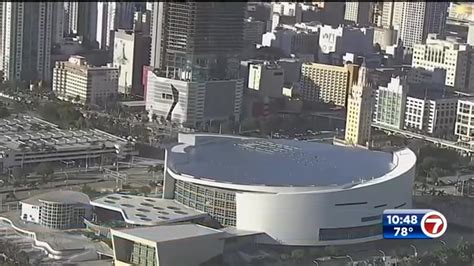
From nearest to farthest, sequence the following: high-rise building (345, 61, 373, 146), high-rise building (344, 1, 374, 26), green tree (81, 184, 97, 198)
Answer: green tree (81, 184, 97, 198), high-rise building (345, 61, 373, 146), high-rise building (344, 1, 374, 26)

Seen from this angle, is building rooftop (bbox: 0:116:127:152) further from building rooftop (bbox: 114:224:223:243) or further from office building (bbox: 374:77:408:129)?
office building (bbox: 374:77:408:129)

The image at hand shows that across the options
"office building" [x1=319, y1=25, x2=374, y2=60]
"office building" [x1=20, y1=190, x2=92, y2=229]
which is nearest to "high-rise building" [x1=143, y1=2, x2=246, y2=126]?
"office building" [x1=319, y1=25, x2=374, y2=60]

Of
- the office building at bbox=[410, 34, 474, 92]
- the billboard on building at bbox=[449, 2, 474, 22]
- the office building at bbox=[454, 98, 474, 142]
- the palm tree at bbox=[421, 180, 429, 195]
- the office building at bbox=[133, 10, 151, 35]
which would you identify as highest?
the billboard on building at bbox=[449, 2, 474, 22]

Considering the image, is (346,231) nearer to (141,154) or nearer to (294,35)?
(141,154)

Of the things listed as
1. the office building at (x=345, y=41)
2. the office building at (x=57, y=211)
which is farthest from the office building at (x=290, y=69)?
the office building at (x=57, y=211)

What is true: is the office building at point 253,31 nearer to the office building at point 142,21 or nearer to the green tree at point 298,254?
the office building at point 142,21

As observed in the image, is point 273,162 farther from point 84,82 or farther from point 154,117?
point 84,82

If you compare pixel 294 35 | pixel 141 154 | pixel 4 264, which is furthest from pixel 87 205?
pixel 294 35
